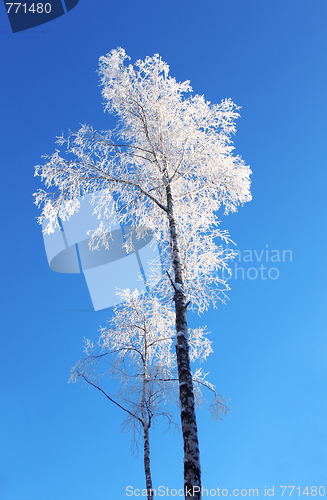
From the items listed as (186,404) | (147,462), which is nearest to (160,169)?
(186,404)

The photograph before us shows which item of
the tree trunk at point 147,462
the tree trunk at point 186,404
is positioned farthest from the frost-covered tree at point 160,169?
the tree trunk at point 147,462

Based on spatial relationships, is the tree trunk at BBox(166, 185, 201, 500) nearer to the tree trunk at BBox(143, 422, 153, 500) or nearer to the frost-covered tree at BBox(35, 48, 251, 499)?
the frost-covered tree at BBox(35, 48, 251, 499)

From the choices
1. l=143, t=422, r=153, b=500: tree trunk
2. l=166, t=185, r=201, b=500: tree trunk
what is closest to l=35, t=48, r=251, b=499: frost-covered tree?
l=166, t=185, r=201, b=500: tree trunk

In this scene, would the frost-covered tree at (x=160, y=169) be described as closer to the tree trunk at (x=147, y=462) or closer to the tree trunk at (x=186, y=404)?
the tree trunk at (x=186, y=404)

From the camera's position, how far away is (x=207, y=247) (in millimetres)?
7973

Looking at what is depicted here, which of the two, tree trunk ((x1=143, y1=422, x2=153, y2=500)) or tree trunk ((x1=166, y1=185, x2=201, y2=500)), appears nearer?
tree trunk ((x1=166, y1=185, x2=201, y2=500))

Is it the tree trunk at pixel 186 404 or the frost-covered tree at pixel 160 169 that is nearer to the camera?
the tree trunk at pixel 186 404

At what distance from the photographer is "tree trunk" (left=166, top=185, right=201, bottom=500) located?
483cm

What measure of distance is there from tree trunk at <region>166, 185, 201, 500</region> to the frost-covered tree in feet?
3.73

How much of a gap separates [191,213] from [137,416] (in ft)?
Answer: 18.9

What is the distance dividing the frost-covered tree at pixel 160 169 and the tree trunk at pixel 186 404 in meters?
1.14

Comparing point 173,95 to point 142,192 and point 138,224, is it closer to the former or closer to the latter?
point 142,192

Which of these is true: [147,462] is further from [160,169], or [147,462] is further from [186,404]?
[160,169]

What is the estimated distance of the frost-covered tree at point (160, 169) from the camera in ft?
26.1
